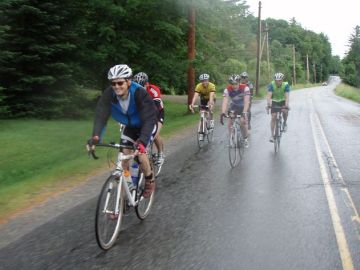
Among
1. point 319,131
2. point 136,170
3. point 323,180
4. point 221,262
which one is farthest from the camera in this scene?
point 319,131

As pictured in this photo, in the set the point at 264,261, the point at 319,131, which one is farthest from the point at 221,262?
the point at 319,131

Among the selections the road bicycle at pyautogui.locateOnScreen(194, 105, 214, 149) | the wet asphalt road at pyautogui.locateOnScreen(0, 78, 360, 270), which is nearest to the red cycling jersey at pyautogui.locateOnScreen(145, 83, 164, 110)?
the wet asphalt road at pyautogui.locateOnScreen(0, 78, 360, 270)

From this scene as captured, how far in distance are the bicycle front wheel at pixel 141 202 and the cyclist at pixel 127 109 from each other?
23 cm

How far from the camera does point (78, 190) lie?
8.77 meters

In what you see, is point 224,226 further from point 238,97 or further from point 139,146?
point 238,97

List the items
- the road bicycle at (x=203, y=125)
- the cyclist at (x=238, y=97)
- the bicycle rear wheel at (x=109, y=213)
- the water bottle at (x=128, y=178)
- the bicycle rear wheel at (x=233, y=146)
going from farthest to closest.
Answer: the road bicycle at (x=203, y=125) < the cyclist at (x=238, y=97) < the bicycle rear wheel at (x=233, y=146) < the water bottle at (x=128, y=178) < the bicycle rear wheel at (x=109, y=213)

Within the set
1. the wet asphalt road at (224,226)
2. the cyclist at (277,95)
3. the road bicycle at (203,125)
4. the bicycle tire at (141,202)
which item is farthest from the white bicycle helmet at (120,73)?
the road bicycle at (203,125)

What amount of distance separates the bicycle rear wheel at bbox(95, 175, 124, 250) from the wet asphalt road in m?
0.16

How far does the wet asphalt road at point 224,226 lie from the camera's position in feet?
17.1

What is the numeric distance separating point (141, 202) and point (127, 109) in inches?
60.5

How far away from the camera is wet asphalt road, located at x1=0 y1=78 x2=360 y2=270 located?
520 cm

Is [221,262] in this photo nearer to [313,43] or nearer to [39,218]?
[39,218]

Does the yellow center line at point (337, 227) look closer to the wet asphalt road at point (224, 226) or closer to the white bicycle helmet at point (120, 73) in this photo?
the wet asphalt road at point (224, 226)

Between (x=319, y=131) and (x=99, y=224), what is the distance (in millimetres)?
14253
